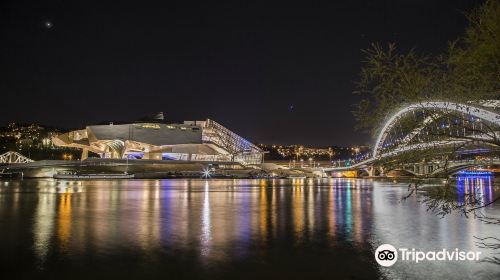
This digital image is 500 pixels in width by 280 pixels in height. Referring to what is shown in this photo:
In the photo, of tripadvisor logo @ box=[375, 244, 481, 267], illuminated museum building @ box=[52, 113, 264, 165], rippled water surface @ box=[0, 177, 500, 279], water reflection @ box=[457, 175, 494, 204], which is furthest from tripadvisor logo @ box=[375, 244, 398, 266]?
illuminated museum building @ box=[52, 113, 264, 165]

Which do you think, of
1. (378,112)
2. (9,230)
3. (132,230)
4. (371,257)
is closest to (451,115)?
(378,112)

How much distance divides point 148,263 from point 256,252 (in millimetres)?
2550

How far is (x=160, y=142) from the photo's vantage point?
123 meters

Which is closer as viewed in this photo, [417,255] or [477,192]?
[417,255]

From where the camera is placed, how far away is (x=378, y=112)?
752cm

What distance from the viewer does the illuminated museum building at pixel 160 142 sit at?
387ft

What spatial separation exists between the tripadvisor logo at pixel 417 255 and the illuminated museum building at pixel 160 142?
112384mm

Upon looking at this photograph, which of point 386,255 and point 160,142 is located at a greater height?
point 160,142

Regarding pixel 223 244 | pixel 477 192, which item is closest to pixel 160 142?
pixel 477 192

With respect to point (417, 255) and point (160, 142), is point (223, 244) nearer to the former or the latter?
point (417, 255)

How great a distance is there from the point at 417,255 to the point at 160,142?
383 ft

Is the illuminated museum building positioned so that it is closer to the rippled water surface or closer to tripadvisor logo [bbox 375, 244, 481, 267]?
the rippled water surface

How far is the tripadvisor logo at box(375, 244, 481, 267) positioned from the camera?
31.3 feet

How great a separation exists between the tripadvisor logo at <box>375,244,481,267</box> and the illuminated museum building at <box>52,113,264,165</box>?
11238cm
